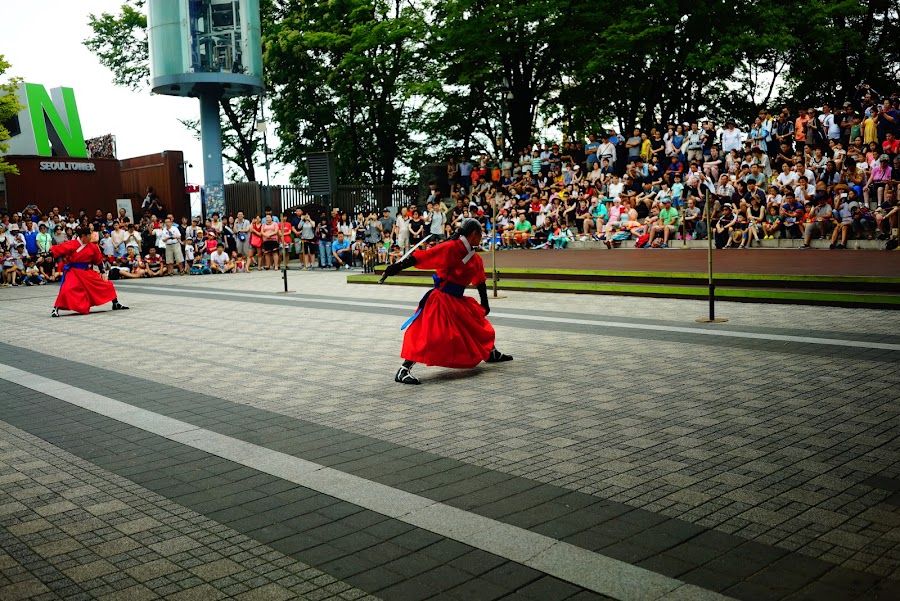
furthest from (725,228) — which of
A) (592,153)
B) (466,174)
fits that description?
(466,174)

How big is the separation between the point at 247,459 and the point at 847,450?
13.6 ft

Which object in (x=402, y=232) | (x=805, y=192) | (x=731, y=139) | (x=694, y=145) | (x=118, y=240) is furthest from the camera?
(x=402, y=232)

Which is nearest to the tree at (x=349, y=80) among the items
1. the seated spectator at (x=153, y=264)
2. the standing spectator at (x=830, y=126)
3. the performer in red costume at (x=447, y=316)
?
the seated spectator at (x=153, y=264)

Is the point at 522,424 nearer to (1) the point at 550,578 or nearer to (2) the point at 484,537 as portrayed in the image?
(2) the point at 484,537

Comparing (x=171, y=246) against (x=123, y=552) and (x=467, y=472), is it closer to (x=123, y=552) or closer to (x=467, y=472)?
(x=467, y=472)

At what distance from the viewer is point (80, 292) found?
16.3 meters

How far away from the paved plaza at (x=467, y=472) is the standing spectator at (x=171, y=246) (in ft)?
59.3

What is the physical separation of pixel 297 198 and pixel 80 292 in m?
19.9

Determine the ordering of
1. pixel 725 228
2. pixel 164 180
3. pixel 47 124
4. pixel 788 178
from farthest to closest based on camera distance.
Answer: pixel 47 124, pixel 164 180, pixel 725 228, pixel 788 178

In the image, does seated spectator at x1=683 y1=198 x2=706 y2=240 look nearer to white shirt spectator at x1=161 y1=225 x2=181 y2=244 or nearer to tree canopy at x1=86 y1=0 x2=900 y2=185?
tree canopy at x1=86 y1=0 x2=900 y2=185

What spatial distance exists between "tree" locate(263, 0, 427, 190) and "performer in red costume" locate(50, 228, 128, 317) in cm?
1839

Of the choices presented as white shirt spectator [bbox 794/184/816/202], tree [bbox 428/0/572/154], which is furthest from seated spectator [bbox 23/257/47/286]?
white shirt spectator [bbox 794/184/816/202]

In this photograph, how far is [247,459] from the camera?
6.07 meters

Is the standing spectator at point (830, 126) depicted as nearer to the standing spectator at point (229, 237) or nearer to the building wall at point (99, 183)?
the standing spectator at point (229, 237)
